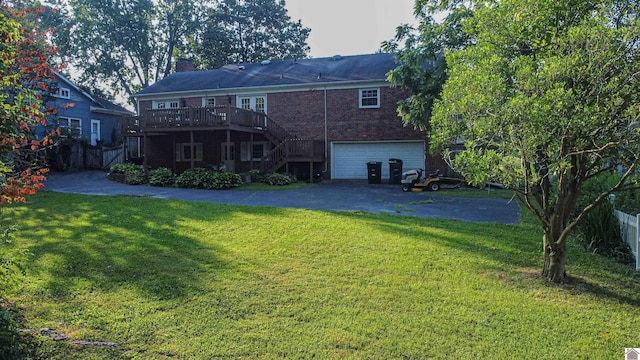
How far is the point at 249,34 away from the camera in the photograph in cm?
3784

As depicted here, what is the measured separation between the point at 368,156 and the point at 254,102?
7172 millimetres

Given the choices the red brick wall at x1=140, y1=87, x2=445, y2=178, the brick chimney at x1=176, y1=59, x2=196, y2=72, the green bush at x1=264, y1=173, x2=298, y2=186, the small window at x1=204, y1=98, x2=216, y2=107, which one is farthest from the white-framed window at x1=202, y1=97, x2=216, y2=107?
the green bush at x1=264, y1=173, x2=298, y2=186

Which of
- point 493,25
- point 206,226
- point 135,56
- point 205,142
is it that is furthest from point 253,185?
point 135,56

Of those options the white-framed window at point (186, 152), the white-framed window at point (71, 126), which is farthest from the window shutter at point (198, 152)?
the white-framed window at point (71, 126)

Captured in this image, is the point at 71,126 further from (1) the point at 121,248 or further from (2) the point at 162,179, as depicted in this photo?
(1) the point at 121,248

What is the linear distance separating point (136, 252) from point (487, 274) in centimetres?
520

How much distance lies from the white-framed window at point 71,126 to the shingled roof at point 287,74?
4728mm

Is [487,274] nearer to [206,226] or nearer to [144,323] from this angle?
[144,323]

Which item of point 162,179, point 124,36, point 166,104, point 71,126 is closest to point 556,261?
point 162,179

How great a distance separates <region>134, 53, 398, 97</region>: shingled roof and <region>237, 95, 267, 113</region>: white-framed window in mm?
647

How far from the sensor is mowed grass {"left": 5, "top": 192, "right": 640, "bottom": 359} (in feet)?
11.5

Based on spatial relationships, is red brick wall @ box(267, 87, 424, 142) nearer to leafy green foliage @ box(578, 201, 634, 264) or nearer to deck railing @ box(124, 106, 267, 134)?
deck railing @ box(124, 106, 267, 134)

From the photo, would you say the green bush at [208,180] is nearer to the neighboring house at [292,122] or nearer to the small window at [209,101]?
the neighboring house at [292,122]

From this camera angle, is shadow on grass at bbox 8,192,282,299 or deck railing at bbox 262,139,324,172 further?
deck railing at bbox 262,139,324,172
